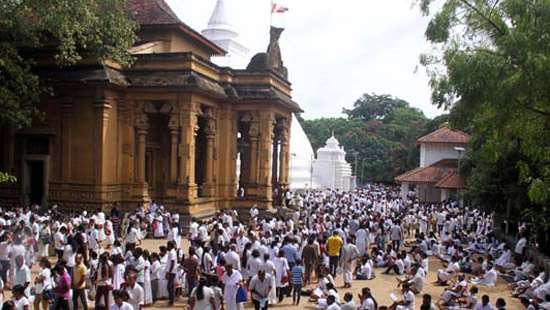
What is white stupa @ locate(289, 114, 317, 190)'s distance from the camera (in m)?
57.5

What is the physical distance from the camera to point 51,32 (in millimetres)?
22078

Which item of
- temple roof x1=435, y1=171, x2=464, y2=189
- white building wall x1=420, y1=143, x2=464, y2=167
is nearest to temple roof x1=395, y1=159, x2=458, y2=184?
white building wall x1=420, y1=143, x2=464, y2=167

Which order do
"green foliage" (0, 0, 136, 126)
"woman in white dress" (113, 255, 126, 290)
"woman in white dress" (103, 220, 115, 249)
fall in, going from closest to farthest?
1. "woman in white dress" (113, 255, 126, 290)
2. "woman in white dress" (103, 220, 115, 249)
3. "green foliage" (0, 0, 136, 126)

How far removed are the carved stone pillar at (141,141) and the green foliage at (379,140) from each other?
49.1 m

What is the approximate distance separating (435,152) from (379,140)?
33527mm

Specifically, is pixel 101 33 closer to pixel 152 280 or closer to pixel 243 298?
pixel 152 280

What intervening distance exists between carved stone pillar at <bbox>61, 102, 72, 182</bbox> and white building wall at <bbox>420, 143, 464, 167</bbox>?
119 ft

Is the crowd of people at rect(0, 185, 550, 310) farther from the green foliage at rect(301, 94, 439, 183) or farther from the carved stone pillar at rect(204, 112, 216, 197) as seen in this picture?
the green foliage at rect(301, 94, 439, 183)

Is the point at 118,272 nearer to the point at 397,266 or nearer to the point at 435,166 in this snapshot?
the point at 397,266

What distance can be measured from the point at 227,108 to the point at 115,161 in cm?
654

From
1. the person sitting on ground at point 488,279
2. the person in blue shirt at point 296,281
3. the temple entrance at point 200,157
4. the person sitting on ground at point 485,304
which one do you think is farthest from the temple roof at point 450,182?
the person sitting on ground at point 485,304

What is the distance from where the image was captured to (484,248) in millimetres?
24062

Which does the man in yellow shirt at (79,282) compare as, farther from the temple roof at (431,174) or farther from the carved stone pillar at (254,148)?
the temple roof at (431,174)

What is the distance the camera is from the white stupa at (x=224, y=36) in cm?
4903
